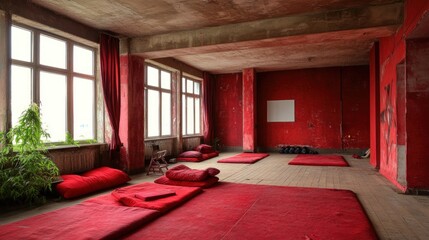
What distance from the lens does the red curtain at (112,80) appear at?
6582 mm

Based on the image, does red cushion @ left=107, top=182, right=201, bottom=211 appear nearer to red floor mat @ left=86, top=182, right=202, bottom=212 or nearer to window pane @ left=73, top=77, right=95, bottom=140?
red floor mat @ left=86, top=182, right=202, bottom=212

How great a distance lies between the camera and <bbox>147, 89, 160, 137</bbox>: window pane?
9004 mm

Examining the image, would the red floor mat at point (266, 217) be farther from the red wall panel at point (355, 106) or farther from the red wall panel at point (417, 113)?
the red wall panel at point (355, 106)

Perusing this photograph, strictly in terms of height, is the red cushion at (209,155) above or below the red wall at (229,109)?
below

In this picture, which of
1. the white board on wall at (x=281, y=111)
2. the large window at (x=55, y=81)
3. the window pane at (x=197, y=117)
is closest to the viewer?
the large window at (x=55, y=81)

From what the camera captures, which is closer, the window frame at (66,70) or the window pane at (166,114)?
the window frame at (66,70)

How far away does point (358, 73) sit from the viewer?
11055mm

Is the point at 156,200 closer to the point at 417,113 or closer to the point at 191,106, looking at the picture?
the point at 417,113

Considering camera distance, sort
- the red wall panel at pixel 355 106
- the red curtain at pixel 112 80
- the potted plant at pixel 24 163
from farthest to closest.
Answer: the red wall panel at pixel 355 106, the red curtain at pixel 112 80, the potted plant at pixel 24 163

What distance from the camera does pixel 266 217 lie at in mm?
3631

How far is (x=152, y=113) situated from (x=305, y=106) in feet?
20.7

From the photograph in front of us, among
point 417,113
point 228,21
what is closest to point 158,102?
point 228,21

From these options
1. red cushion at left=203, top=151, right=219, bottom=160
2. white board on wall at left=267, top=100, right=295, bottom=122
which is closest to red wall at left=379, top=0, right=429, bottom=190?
white board on wall at left=267, top=100, right=295, bottom=122

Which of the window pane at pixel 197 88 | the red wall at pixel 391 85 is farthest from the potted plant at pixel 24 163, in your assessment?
the window pane at pixel 197 88
